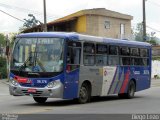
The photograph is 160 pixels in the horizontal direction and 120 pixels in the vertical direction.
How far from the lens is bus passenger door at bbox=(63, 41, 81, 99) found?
18688mm

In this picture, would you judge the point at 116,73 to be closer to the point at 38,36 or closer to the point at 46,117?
the point at 38,36

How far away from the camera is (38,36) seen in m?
19.1

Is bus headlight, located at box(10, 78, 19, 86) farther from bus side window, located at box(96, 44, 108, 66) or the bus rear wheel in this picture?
the bus rear wheel

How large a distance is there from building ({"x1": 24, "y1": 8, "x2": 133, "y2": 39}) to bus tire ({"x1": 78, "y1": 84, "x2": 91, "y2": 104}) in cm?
4046

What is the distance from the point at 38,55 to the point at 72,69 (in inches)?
55.6

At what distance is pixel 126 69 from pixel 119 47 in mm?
1306

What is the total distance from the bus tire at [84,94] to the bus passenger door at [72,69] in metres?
0.52

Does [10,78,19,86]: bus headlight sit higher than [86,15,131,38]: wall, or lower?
lower

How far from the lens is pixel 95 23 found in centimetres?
6219

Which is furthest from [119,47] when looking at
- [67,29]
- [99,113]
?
[67,29]

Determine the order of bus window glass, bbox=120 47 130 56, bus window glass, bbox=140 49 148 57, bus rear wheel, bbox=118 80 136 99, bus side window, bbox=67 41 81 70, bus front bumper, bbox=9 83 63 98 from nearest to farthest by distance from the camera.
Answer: bus front bumper, bbox=9 83 63 98 < bus side window, bbox=67 41 81 70 < bus window glass, bbox=120 47 130 56 < bus rear wheel, bbox=118 80 136 99 < bus window glass, bbox=140 49 148 57

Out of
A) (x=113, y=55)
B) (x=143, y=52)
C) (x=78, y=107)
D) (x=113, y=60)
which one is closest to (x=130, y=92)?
(x=143, y=52)

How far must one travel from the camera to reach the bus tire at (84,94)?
19.8 metres


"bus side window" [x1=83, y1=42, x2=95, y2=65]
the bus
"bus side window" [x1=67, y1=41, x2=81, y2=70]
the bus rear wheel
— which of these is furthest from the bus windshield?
the bus rear wheel
